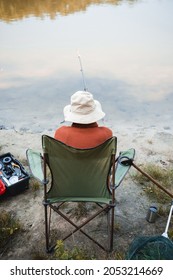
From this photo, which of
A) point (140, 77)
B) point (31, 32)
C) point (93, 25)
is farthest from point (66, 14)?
point (140, 77)

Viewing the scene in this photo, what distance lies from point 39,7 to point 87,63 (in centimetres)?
558

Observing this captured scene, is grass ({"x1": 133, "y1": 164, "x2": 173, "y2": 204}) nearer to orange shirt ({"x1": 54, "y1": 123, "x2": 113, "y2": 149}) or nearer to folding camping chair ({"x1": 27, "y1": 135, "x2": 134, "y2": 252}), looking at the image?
folding camping chair ({"x1": 27, "y1": 135, "x2": 134, "y2": 252})

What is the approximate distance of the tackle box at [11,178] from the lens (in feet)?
8.91

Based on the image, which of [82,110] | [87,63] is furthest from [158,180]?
[87,63]

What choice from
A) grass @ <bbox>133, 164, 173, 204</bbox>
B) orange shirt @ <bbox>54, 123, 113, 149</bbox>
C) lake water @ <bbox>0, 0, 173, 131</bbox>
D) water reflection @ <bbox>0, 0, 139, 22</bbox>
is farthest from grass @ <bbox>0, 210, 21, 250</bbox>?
water reflection @ <bbox>0, 0, 139, 22</bbox>

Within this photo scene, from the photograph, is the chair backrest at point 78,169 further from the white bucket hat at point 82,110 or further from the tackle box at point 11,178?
the tackle box at point 11,178

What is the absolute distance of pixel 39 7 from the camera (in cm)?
1083

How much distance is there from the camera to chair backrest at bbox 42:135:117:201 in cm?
192

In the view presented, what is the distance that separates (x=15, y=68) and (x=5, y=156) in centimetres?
367

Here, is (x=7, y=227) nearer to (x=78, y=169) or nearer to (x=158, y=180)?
(x=78, y=169)

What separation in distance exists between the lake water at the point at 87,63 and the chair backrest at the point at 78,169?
2371 millimetres

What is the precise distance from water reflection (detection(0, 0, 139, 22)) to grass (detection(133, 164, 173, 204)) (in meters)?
8.28

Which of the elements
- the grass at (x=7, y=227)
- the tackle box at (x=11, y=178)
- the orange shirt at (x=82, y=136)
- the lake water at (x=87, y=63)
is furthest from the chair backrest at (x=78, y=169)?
the lake water at (x=87, y=63)
